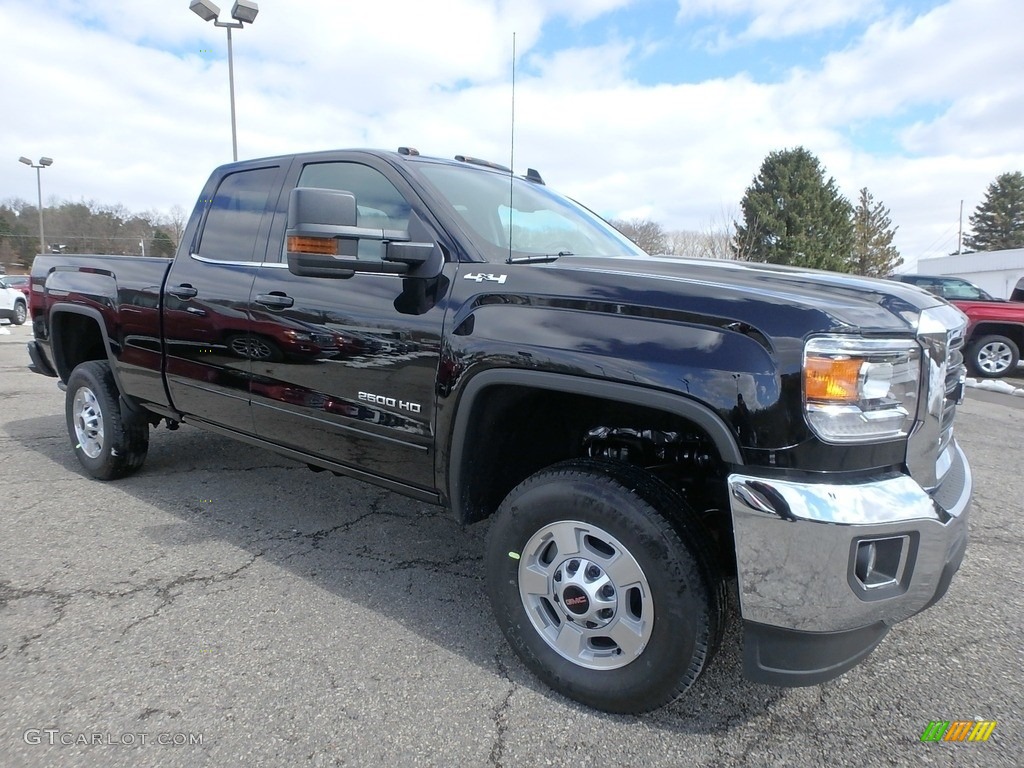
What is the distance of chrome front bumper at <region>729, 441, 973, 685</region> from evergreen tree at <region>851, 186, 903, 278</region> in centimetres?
5380

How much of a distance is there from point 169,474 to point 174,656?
2449mm

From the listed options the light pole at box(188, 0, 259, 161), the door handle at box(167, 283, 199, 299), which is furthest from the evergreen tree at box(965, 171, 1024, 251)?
the door handle at box(167, 283, 199, 299)

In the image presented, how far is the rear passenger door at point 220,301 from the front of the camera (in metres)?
3.30

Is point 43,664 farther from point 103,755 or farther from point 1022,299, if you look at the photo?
point 1022,299

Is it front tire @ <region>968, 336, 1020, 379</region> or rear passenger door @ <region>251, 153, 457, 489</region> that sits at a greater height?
rear passenger door @ <region>251, 153, 457, 489</region>

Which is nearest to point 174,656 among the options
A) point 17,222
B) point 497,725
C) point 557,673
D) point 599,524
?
point 497,725

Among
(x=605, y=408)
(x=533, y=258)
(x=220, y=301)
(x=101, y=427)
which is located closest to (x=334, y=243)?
(x=533, y=258)

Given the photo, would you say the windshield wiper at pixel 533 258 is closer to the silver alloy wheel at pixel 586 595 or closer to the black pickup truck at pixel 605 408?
the black pickup truck at pixel 605 408

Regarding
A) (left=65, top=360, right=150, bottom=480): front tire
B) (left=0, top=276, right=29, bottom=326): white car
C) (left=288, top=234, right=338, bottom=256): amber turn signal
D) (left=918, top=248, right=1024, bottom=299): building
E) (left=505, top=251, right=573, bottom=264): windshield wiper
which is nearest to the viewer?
(left=288, top=234, right=338, bottom=256): amber turn signal

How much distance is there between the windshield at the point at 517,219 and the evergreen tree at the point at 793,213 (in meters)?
33.2

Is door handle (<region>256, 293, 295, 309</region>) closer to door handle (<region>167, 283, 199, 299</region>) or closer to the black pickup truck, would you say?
the black pickup truck

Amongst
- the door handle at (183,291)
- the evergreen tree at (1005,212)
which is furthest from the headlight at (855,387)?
the evergreen tree at (1005,212)

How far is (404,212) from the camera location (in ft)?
9.15

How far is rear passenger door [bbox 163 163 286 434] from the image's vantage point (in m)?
3.30
